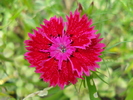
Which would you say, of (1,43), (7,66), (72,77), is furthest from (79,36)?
(7,66)

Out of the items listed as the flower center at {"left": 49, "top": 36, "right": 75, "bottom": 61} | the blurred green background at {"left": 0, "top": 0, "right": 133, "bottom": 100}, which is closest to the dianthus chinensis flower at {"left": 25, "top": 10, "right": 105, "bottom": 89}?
the flower center at {"left": 49, "top": 36, "right": 75, "bottom": 61}

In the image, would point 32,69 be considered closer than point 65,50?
No

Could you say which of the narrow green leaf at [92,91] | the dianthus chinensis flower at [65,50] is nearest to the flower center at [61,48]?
the dianthus chinensis flower at [65,50]

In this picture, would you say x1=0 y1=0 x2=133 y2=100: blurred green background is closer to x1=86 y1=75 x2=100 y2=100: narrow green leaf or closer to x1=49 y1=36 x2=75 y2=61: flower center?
x1=86 y1=75 x2=100 y2=100: narrow green leaf

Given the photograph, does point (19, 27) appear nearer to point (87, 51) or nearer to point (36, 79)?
point (36, 79)

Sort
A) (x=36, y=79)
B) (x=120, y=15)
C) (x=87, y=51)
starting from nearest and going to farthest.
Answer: (x=87, y=51), (x=36, y=79), (x=120, y=15)

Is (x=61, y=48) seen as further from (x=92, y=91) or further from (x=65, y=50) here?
(x=92, y=91)

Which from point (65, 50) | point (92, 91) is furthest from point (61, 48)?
point (92, 91)

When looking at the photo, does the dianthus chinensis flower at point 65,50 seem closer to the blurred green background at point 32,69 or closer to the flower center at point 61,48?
the flower center at point 61,48
